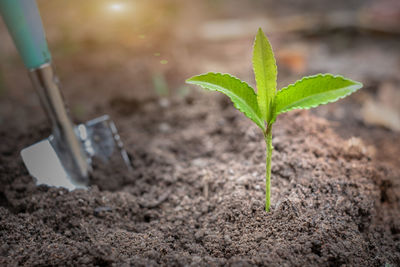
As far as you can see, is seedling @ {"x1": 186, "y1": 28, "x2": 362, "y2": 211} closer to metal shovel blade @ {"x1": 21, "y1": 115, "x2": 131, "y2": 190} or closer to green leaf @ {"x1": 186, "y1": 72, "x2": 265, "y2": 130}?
green leaf @ {"x1": 186, "y1": 72, "x2": 265, "y2": 130}

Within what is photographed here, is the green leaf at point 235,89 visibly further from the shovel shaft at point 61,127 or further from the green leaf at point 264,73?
the shovel shaft at point 61,127

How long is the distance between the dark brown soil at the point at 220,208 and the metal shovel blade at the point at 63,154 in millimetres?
59

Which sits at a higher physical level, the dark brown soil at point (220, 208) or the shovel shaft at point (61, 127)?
the shovel shaft at point (61, 127)

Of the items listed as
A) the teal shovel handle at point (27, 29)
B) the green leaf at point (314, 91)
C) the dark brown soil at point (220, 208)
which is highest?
the teal shovel handle at point (27, 29)

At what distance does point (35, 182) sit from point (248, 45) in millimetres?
2214

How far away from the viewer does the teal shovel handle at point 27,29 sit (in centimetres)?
116

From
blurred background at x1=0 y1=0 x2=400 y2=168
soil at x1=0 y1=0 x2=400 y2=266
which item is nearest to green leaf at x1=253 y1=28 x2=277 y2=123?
soil at x1=0 y1=0 x2=400 y2=266

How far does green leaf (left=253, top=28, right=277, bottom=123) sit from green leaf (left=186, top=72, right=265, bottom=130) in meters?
0.03

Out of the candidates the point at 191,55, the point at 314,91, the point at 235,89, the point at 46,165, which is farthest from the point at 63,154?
the point at 191,55

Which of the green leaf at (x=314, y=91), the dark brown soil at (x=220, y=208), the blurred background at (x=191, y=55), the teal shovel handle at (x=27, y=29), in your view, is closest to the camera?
the green leaf at (x=314, y=91)

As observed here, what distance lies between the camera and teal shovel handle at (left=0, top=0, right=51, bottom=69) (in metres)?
1.16

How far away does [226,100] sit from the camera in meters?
1.93

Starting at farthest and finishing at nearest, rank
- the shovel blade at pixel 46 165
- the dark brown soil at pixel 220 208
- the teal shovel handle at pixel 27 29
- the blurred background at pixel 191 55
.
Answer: the blurred background at pixel 191 55 < the shovel blade at pixel 46 165 < the teal shovel handle at pixel 27 29 < the dark brown soil at pixel 220 208

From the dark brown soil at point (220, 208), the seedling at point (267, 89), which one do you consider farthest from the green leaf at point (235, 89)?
the dark brown soil at point (220, 208)
